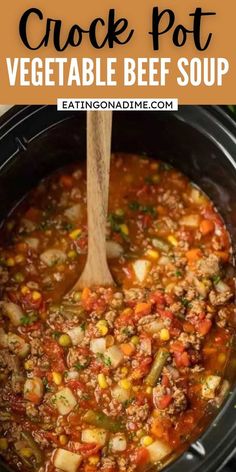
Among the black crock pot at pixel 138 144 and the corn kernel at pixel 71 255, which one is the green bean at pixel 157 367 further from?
the corn kernel at pixel 71 255

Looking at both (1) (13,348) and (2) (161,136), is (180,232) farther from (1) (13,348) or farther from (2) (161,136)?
(1) (13,348)

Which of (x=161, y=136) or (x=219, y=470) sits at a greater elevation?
(x=161, y=136)

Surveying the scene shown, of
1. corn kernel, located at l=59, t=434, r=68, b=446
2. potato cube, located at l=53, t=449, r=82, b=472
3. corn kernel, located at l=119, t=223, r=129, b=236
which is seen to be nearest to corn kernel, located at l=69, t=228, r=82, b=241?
corn kernel, located at l=119, t=223, r=129, b=236

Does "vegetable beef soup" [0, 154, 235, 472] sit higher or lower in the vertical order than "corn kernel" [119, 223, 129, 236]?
lower

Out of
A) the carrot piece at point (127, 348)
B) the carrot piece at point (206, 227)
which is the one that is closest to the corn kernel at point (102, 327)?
the carrot piece at point (127, 348)

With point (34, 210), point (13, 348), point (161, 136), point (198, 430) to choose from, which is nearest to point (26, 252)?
point (34, 210)

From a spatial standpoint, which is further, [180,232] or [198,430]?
[180,232]

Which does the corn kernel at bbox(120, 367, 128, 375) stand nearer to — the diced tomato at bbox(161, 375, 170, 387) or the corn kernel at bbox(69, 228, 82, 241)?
the diced tomato at bbox(161, 375, 170, 387)
